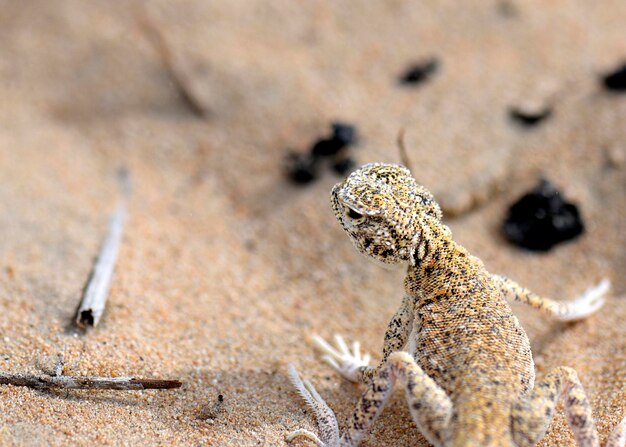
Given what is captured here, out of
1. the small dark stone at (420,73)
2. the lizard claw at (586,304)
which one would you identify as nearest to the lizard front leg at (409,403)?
the lizard claw at (586,304)

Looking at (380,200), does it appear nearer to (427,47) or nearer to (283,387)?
(283,387)

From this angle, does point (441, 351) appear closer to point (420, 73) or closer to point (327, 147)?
point (327, 147)

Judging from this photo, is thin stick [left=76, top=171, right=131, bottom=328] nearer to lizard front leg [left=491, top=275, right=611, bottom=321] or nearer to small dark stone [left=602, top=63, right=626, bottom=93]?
lizard front leg [left=491, top=275, right=611, bottom=321]

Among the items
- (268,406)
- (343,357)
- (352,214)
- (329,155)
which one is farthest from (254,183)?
(268,406)

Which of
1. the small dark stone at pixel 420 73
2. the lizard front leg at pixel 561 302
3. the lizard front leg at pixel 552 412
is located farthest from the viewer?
the small dark stone at pixel 420 73

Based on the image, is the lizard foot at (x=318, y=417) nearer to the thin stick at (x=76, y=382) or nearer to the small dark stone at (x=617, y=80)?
the thin stick at (x=76, y=382)

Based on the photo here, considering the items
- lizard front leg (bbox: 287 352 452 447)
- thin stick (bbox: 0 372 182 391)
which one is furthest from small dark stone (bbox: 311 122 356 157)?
thin stick (bbox: 0 372 182 391)

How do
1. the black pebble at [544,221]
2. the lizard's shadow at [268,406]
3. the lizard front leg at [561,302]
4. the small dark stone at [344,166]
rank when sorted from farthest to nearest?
the small dark stone at [344,166] < the black pebble at [544,221] < the lizard front leg at [561,302] < the lizard's shadow at [268,406]
